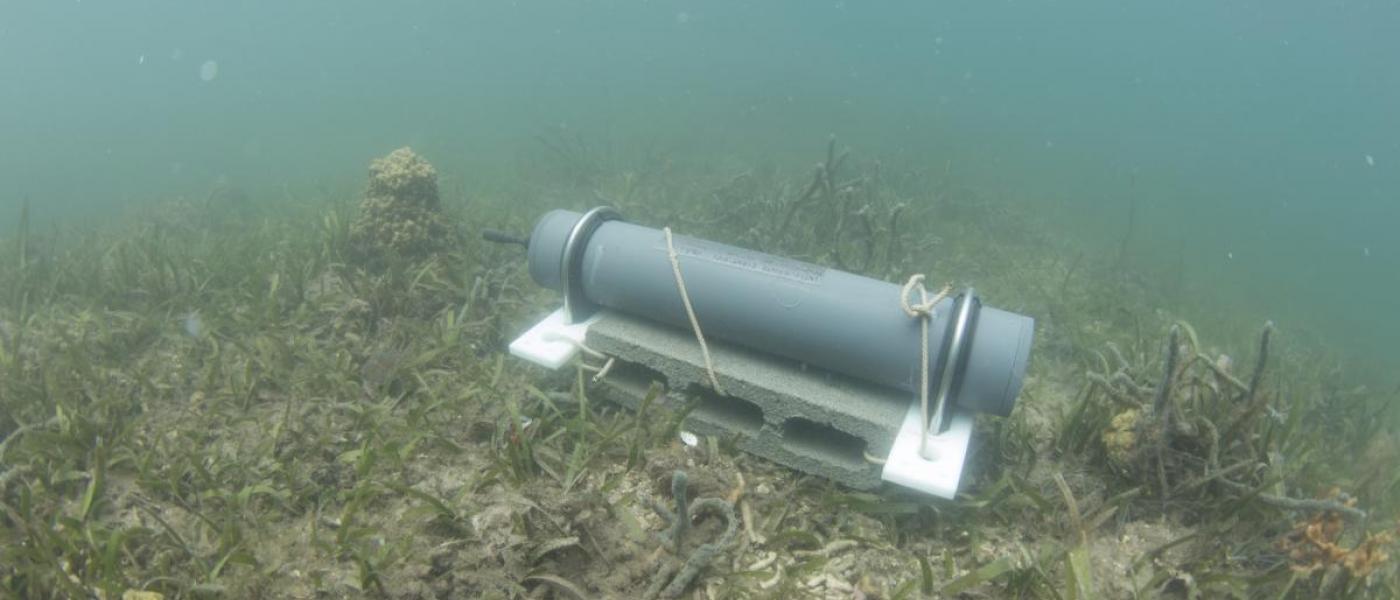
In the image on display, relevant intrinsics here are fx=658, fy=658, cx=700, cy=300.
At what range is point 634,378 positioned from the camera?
4012 mm

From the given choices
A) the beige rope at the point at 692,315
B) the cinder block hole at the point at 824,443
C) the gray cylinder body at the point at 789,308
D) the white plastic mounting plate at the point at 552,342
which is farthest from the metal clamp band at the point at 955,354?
the white plastic mounting plate at the point at 552,342

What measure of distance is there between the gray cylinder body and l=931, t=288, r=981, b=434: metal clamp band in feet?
0.11

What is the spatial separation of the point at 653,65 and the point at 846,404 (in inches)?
1760

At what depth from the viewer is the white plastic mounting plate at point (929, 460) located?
3.03 metres

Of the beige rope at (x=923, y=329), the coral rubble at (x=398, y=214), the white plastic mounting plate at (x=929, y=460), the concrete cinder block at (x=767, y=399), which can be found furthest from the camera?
the coral rubble at (x=398, y=214)

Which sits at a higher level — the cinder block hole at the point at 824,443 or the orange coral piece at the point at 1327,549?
the orange coral piece at the point at 1327,549

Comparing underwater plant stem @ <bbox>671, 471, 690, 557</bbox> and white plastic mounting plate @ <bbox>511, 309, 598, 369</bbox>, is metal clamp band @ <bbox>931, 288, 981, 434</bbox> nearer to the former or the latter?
underwater plant stem @ <bbox>671, 471, 690, 557</bbox>

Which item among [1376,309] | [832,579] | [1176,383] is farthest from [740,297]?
[1376,309]

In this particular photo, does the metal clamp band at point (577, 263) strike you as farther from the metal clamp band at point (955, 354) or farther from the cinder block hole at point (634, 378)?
the metal clamp band at point (955, 354)

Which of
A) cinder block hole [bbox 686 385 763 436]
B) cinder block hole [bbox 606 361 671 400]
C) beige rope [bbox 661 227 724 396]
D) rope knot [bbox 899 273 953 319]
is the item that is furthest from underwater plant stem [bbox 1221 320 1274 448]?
cinder block hole [bbox 606 361 671 400]

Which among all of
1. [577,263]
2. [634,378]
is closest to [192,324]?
[577,263]

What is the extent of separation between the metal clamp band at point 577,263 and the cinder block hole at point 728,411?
876 millimetres

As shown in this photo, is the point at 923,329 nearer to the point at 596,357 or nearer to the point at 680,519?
the point at 680,519

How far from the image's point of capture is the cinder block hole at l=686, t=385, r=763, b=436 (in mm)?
3673
